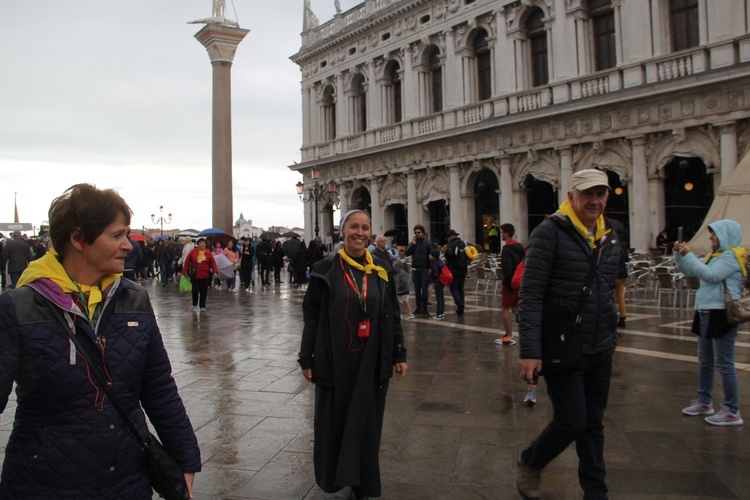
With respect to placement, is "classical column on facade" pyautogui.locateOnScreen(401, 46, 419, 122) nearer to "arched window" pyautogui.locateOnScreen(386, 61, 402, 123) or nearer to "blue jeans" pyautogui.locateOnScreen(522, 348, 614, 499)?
"arched window" pyautogui.locateOnScreen(386, 61, 402, 123)

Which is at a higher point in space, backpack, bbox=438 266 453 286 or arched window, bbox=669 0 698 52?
arched window, bbox=669 0 698 52

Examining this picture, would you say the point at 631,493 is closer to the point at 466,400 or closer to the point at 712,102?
the point at 466,400

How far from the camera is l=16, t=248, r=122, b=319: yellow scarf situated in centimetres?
206

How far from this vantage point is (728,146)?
16375mm

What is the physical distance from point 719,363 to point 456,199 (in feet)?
64.3

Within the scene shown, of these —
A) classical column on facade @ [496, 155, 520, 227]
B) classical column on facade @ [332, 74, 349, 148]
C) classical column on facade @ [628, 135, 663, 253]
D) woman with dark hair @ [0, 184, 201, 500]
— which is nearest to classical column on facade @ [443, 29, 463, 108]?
classical column on facade @ [496, 155, 520, 227]

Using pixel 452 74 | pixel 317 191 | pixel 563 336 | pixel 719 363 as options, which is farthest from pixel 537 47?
pixel 563 336

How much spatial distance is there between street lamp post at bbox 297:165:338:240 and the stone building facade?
0.70 m

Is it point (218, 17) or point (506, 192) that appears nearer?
point (506, 192)

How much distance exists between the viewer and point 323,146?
1266 inches

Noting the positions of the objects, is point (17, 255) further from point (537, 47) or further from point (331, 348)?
point (537, 47)

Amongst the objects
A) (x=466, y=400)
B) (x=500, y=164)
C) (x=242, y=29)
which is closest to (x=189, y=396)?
(x=466, y=400)

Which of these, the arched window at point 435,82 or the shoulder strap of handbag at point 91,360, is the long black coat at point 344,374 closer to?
the shoulder strap of handbag at point 91,360

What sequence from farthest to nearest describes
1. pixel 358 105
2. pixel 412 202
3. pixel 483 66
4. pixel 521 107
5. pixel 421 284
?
Result: pixel 358 105 → pixel 412 202 → pixel 483 66 → pixel 521 107 → pixel 421 284
